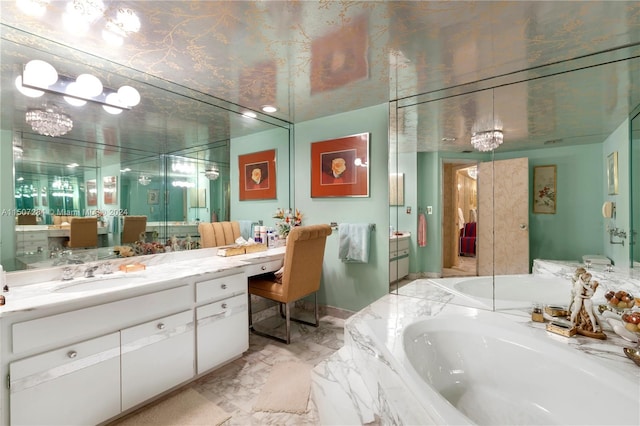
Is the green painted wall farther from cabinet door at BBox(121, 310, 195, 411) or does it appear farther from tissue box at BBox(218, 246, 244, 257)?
cabinet door at BBox(121, 310, 195, 411)

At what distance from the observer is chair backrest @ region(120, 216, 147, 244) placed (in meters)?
2.06

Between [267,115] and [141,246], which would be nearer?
[141,246]

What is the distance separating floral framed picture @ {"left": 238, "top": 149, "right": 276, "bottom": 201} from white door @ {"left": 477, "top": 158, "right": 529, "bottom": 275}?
215 centimetres

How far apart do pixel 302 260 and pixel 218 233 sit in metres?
0.88

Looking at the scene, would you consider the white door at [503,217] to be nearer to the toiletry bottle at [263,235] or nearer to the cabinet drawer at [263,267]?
the cabinet drawer at [263,267]

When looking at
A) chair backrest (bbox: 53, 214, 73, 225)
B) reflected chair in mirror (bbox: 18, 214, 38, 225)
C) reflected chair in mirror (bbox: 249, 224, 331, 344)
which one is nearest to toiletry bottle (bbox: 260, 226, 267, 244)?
reflected chair in mirror (bbox: 249, 224, 331, 344)

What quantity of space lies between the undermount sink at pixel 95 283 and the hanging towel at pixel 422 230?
1908 millimetres

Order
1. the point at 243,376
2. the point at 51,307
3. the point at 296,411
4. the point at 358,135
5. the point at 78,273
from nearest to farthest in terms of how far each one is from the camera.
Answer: the point at 51,307 → the point at 296,411 → the point at 78,273 → the point at 243,376 → the point at 358,135

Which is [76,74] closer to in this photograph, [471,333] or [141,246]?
[141,246]

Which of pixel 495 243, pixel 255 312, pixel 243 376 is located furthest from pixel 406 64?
pixel 255 312

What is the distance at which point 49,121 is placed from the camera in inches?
67.4

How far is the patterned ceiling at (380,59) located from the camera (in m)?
1.39

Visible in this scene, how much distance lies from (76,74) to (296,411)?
252 centimetres

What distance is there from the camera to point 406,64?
1.87 metres
